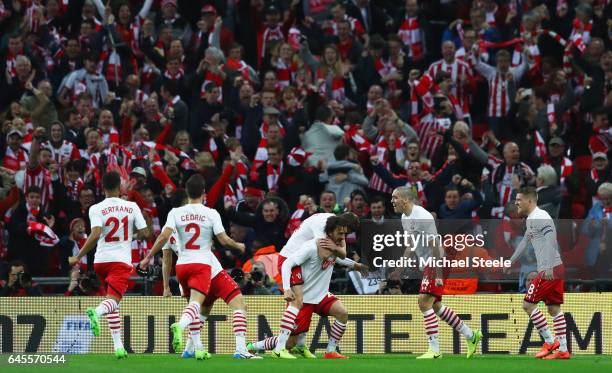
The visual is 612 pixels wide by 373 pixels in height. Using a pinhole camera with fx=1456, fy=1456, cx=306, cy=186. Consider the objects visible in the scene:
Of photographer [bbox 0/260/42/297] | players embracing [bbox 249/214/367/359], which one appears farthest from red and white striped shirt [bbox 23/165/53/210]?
players embracing [bbox 249/214/367/359]

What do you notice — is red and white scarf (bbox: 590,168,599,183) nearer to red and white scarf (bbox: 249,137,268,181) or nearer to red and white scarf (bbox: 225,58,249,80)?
red and white scarf (bbox: 249,137,268,181)

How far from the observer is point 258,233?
69.3 feet

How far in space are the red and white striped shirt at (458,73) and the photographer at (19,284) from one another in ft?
27.0

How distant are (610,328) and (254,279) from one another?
196 inches

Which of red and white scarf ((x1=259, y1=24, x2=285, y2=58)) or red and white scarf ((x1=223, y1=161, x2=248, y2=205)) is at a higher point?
red and white scarf ((x1=259, y1=24, x2=285, y2=58))

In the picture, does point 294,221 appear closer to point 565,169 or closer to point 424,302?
point 424,302

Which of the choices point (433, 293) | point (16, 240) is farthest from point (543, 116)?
point (16, 240)

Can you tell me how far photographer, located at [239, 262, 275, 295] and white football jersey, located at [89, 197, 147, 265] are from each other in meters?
3.48

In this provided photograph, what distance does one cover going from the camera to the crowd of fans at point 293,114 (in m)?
21.5

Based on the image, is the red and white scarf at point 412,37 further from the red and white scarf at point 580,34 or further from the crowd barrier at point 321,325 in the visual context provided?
Answer: the crowd barrier at point 321,325

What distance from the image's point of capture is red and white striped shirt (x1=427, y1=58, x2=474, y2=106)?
82.0ft

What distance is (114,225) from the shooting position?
56.1ft

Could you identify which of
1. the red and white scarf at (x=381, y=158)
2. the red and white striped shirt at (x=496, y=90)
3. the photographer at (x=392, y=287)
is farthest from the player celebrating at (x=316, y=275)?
the red and white striped shirt at (x=496, y=90)

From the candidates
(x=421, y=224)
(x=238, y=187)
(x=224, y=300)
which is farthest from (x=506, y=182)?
(x=224, y=300)
